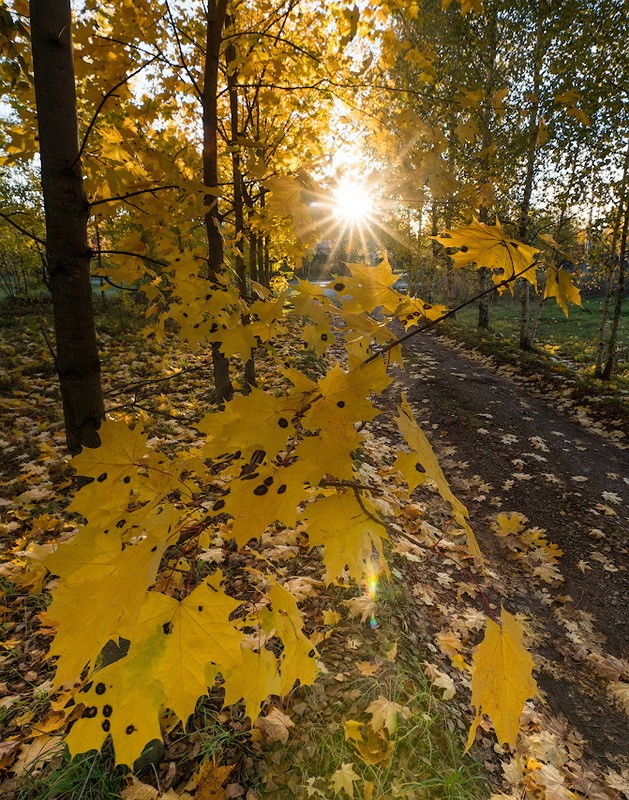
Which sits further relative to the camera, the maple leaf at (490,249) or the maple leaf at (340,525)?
the maple leaf at (490,249)

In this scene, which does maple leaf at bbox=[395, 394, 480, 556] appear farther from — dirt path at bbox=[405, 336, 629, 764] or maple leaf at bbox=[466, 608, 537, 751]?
dirt path at bbox=[405, 336, 629, 764]

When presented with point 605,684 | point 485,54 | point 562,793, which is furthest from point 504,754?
point 485,54

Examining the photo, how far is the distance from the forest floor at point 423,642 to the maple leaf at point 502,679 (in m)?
0.08

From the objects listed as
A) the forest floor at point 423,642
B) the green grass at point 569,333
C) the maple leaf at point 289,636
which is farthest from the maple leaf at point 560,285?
the green grass at point 569,333

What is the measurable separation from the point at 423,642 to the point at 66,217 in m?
3.03

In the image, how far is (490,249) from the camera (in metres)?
1.28

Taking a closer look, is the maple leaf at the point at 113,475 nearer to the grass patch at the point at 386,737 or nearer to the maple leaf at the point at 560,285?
the maple leaf at the point at 560,285

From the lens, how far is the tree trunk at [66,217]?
4.32 feet

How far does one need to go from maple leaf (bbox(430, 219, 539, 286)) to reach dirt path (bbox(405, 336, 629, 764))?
2.92 metres

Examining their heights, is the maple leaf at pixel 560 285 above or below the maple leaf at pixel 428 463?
above

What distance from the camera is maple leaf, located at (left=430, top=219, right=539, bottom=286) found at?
1.23m

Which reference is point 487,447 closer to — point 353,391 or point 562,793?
point 562,793

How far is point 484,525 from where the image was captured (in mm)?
4324

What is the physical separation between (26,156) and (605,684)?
499cm
